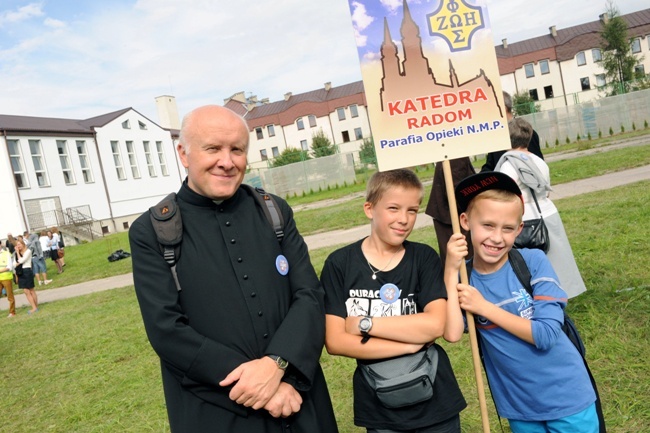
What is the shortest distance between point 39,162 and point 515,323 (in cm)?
3718

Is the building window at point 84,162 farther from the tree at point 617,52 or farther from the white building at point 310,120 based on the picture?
the tree at point 617,52

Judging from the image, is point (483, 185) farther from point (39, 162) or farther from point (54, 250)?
point (39, 162)

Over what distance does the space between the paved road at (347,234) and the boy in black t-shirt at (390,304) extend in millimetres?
9644

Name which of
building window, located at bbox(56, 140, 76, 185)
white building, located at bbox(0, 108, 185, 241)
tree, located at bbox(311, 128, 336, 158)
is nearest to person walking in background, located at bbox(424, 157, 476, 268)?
white building, located at bbox(0, 108, 185, 241)

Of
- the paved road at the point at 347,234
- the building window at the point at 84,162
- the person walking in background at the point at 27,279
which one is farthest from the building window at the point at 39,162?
the person walking in background at the point at 27,279

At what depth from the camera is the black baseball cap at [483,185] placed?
2428 millimetres

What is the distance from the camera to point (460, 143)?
8.37 ft

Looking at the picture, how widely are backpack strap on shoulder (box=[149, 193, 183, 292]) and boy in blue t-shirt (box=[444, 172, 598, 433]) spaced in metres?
1.22

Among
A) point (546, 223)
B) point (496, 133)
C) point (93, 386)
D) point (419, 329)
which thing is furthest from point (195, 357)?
point (93, 386)

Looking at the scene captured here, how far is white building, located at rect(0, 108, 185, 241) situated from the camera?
3180 cm

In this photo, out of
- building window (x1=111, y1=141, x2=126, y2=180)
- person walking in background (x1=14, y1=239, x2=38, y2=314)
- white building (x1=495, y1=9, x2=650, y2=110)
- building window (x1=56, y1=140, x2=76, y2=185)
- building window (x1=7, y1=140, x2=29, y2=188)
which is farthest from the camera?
white building (x1=495, y1=9, x2=650, y2=110)

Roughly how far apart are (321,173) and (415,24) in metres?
29.0

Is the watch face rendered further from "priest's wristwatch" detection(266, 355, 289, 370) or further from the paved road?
the paved road

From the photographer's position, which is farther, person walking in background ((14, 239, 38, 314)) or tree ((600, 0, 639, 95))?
tree ((600, 0, 639, 95))
